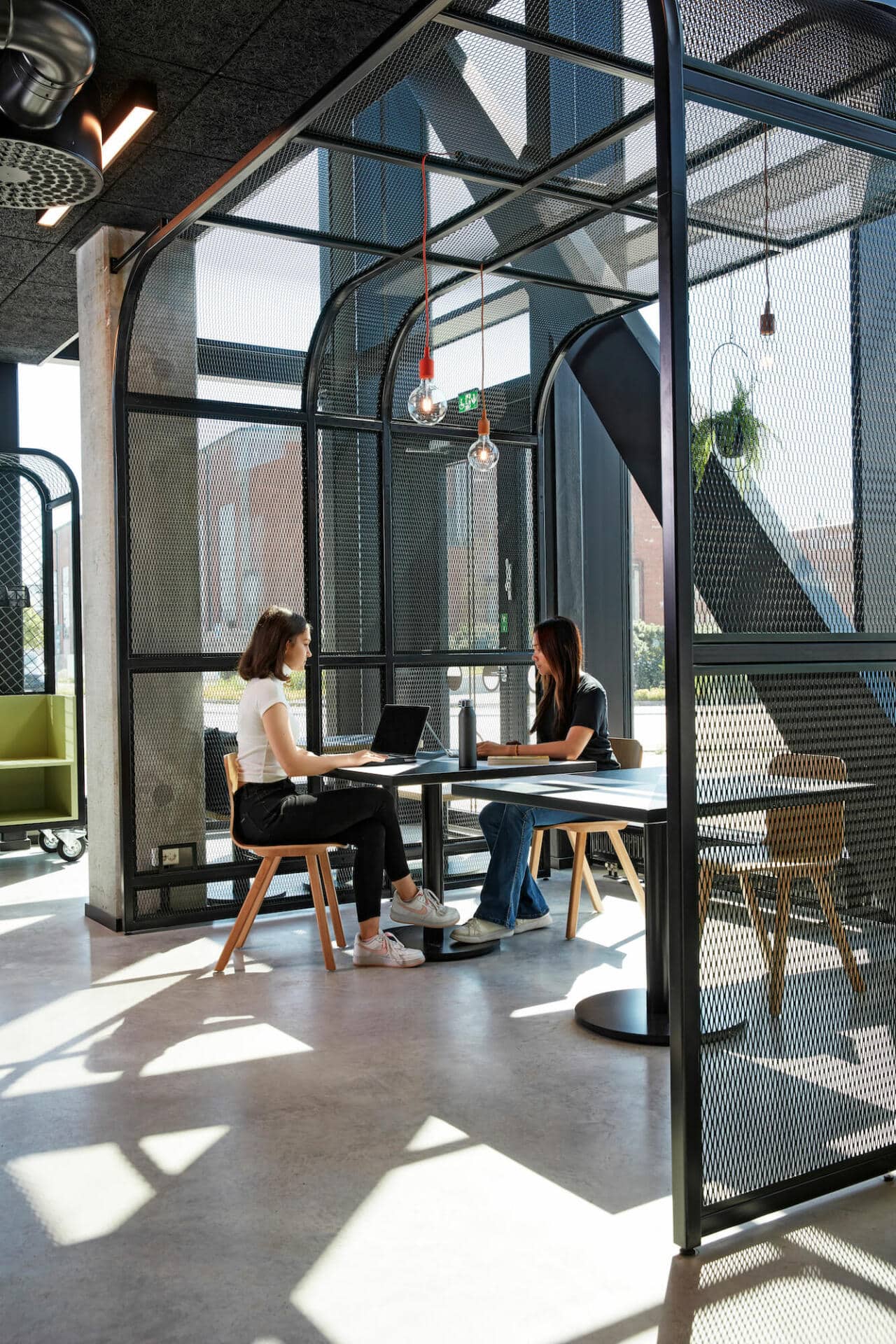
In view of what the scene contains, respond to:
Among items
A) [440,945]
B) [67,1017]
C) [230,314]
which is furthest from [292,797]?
[230,314]

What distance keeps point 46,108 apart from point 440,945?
3.65 meters

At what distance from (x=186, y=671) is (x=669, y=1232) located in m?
4.01

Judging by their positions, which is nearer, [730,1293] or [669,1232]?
[730,1293]

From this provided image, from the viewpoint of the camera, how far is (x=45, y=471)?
8930 millimetres

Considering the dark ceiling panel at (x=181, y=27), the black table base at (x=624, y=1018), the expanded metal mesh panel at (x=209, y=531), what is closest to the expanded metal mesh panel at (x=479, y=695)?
the expanded metal mesh panel at (x=209, y=531)

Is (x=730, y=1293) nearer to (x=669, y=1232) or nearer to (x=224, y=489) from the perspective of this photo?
(x=669, y=1232)

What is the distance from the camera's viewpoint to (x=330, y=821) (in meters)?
5.05

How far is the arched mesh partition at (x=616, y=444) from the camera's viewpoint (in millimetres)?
2691

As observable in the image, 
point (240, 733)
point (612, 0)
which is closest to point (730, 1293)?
point (240, 733)

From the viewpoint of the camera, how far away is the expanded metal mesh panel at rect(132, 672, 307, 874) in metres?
5.96

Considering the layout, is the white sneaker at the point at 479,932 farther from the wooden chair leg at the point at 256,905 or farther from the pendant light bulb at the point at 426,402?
the pendant light bulb at the point at 426,402

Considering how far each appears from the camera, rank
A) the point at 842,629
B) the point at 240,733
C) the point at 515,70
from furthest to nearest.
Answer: the point at 240,733, the point at 515,70, the point at 842,629

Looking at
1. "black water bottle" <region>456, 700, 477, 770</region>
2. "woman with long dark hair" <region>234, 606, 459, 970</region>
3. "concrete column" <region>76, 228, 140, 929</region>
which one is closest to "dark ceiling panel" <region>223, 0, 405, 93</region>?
"concrete column" <region>76, 228, 140, 929</region>

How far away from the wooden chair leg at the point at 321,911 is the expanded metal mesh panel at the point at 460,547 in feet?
6.01
